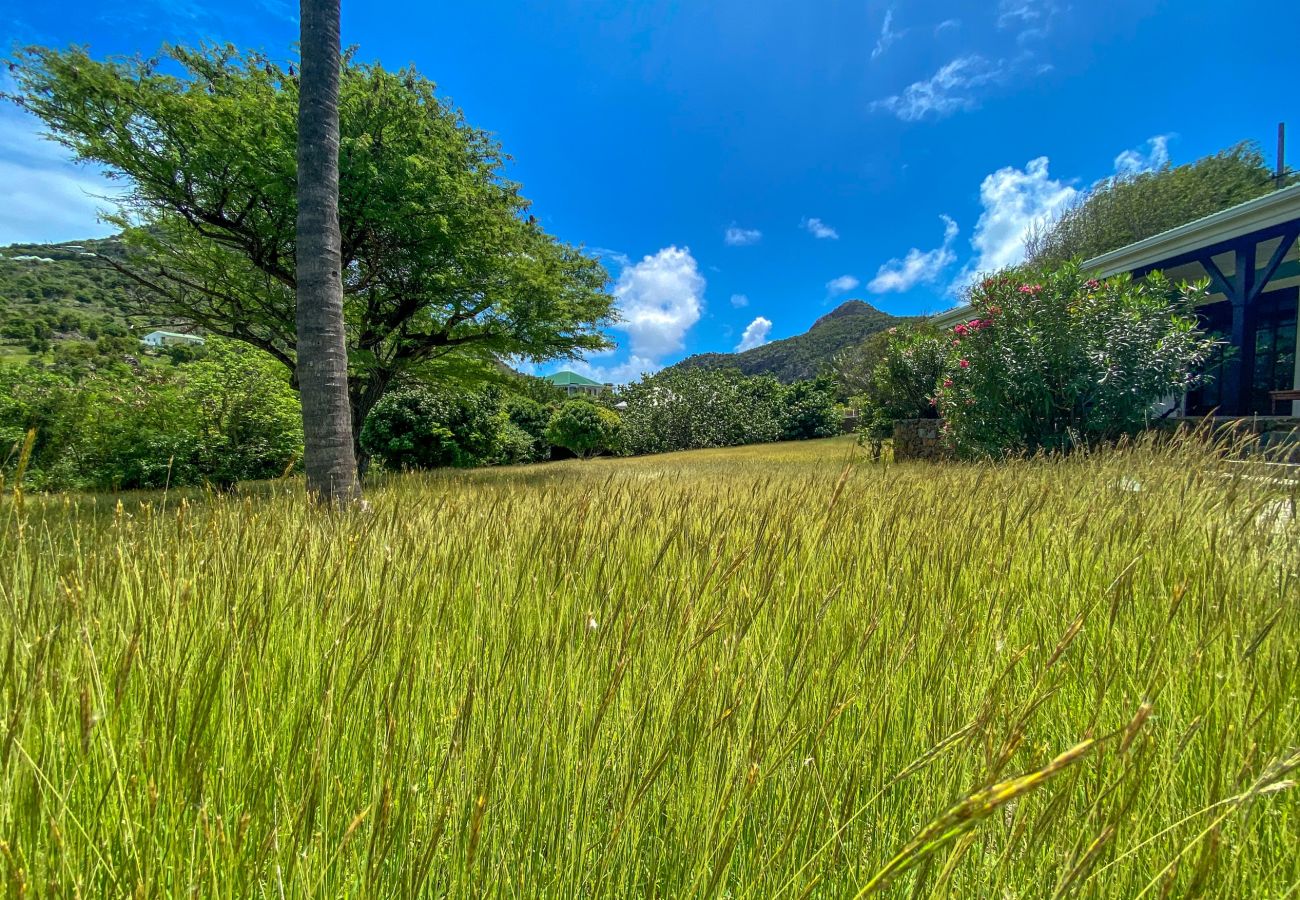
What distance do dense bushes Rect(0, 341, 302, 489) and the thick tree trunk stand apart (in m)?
5.33

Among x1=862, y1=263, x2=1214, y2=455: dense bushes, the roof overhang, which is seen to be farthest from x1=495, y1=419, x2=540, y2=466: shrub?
the roof overhang

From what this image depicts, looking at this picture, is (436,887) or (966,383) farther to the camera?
(966,383)

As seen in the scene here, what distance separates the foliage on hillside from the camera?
19438 mm

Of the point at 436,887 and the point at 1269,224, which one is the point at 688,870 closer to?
the point at 436,887

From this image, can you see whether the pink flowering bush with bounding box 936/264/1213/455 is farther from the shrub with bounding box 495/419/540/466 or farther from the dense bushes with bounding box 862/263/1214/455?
the shrub with bounding box 495/419/540/466

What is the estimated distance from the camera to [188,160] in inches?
271

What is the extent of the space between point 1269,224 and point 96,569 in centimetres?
1398

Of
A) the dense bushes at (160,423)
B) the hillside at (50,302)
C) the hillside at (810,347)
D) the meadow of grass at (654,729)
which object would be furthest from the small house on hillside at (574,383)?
the meadow of grass at (654,729)

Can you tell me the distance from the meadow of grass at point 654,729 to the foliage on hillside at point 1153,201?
78.3 feet

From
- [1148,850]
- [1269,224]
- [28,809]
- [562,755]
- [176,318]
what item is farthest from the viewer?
[176,318]

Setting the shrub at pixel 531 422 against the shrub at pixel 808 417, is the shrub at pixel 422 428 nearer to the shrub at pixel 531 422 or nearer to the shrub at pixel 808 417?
the shrub at pixel 531 422

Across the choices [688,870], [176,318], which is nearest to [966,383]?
[688,870]

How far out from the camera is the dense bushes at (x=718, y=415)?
23812 millimetres

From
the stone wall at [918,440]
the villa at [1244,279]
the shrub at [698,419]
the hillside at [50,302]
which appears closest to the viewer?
the villa at [1244,279]
